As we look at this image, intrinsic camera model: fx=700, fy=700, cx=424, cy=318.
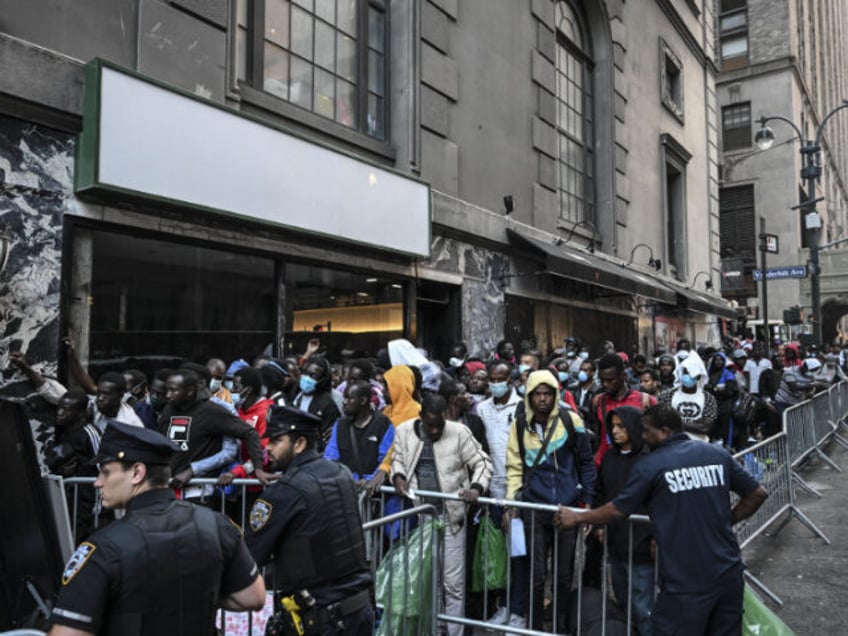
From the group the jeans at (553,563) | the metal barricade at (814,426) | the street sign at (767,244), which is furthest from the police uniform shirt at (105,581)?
the street sign at (767,244)

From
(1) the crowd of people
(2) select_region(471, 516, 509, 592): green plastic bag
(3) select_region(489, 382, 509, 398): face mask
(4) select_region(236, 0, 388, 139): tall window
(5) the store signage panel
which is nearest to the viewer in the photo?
(1) the crowd of people

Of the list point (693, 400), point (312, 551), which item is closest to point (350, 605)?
point (312, 551)

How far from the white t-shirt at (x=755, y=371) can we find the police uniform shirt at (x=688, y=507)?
976 cm

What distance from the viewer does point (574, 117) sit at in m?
17.2

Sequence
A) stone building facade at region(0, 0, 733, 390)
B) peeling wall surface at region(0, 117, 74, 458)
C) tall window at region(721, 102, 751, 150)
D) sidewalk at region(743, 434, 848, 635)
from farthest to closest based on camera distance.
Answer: tall window at region(721, 102, 751, 150), stone building facade at region(0, 0, 733, 390), peeling wall surface at region(0, 117, 74, 458), sidewalk at region(743, 434, 848, 635)

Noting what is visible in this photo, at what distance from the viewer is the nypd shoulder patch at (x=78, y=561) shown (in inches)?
82.4

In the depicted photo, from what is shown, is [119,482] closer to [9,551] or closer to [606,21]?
[9,551]

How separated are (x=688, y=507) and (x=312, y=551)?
1.93 m

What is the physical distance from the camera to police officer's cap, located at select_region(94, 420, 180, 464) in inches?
92.4

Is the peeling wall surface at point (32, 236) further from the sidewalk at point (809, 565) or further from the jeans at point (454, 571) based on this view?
the sidewalk at point (809, 565)

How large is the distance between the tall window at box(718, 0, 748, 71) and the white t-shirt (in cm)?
3985

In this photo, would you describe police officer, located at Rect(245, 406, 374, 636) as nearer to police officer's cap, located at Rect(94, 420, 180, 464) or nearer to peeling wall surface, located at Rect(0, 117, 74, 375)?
police officer's cap, located at Rect(94, 420, 180, 464)

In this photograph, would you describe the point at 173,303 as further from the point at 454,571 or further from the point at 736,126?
the point at 736,126

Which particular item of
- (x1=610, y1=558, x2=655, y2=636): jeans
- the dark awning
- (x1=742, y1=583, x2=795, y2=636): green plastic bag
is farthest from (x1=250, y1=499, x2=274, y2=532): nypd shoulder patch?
the dark awning
